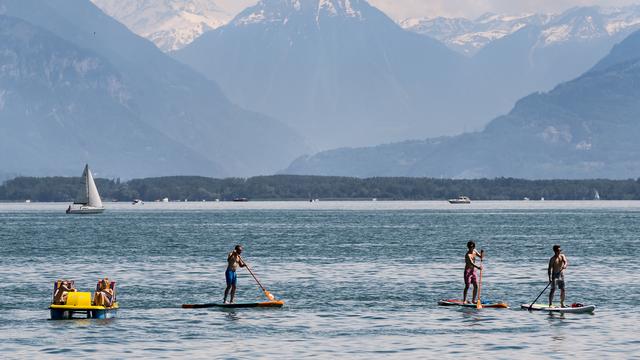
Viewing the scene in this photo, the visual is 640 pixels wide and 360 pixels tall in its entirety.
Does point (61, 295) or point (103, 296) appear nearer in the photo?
point (61, 295)

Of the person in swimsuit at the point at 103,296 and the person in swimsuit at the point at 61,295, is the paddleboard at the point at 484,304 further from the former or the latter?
the person in swimsuit at the point at 61,295

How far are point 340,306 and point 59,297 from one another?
1793 cm

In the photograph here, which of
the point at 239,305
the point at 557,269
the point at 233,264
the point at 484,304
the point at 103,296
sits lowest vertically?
the point at 239,305

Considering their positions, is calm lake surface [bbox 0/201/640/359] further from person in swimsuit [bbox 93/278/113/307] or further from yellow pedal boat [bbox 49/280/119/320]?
person in swimsuit [bbox 93/278/113/307]

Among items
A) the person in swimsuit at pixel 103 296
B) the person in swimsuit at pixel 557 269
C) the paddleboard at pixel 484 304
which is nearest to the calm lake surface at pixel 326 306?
the paddleboard at pixel 484 304

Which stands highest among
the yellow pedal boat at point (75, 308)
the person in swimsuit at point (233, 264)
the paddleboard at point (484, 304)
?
the person in swimsuit at point (233, 264)

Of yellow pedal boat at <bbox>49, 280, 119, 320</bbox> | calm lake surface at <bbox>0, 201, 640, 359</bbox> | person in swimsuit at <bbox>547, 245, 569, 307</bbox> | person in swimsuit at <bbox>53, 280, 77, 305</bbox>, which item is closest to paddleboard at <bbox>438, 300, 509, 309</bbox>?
calm lake surface at <bbox>0, 201, 640, 359</bbox>

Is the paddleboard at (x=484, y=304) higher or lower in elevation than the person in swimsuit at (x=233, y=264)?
lower

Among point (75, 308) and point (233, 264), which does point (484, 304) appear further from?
point (75, 308)

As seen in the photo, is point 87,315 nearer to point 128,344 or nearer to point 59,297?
point 59,297

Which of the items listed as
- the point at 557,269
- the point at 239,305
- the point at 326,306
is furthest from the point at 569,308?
the point at 239,305

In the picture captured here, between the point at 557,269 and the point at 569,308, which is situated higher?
A: the point at 557,269

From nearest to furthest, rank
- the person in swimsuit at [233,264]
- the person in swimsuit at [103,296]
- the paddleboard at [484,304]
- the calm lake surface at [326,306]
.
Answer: the calm lake surface at [326,306]
the person in swimsuit at [103,296]
the person in swimsuit at [233,264]
the paddleboard at [484,304]

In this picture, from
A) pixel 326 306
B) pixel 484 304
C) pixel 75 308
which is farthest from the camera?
pixel 326 306
